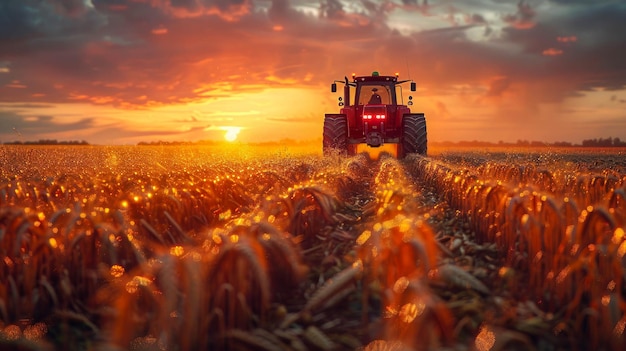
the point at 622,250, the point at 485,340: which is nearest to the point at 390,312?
the point at 485,340

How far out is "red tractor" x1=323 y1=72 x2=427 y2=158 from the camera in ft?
77.5

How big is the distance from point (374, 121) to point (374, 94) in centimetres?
182

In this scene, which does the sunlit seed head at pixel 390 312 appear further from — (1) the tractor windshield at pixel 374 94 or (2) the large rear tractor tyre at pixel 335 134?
(1) the tractor windshield at pixel 374 94

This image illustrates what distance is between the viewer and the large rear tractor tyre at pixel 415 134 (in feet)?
76.8

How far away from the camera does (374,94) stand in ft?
82.3

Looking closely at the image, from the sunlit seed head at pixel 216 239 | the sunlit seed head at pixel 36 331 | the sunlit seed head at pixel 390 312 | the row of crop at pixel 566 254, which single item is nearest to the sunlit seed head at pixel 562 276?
the row of crop at pixel 566 254

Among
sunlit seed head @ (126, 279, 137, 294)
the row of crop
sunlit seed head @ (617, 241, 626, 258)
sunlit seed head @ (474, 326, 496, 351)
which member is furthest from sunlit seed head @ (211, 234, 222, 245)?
sunlit seed head @ (617, 241, 626, 258)

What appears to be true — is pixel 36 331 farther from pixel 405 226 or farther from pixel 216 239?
pixel 405 226

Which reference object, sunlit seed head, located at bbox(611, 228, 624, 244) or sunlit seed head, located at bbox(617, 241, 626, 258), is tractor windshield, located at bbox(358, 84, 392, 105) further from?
sunlit seed head, located at bbox(617, 241, 626, 258)

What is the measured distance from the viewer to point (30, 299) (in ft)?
13.8

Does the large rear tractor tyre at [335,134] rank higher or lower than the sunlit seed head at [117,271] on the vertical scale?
higher

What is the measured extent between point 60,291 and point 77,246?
1.16 ft

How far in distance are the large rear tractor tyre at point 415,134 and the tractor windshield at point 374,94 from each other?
5.10ft

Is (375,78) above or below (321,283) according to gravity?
above
